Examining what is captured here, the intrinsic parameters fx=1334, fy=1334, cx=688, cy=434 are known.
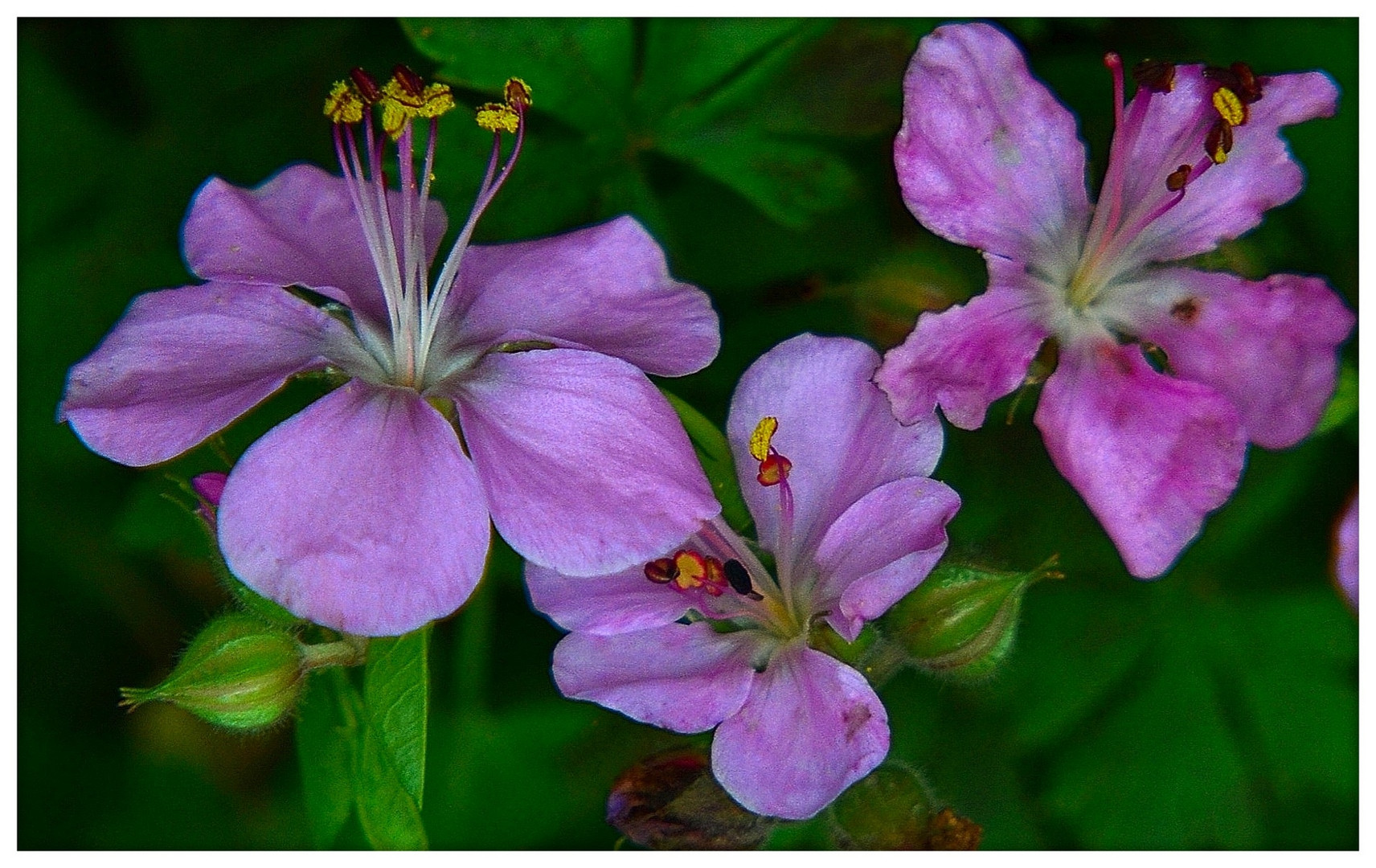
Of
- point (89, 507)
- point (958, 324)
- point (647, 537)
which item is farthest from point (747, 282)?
point (89, 507)

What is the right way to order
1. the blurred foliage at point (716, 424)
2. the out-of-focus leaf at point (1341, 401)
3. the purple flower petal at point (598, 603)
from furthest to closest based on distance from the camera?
1. the blurred foliage at point (716, 424)
2. the out-of-focus leaf at point (1341, 401)
3. the purple flower petal at point (598, 603)

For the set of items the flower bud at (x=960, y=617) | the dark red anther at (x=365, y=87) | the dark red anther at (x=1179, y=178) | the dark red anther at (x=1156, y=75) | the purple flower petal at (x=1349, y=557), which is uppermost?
the dark red anther at (x=365, y=87)

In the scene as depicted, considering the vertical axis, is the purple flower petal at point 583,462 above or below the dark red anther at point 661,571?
above

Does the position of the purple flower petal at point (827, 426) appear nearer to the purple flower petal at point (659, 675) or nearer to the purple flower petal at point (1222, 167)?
the purple flower petal at point (659, 675)

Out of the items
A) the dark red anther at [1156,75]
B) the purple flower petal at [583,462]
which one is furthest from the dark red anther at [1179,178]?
the purple flower petal at [583,462]

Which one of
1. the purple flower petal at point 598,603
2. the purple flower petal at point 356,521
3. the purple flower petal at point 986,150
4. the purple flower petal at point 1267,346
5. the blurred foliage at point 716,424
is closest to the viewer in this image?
the purple flower petal at point 356,521

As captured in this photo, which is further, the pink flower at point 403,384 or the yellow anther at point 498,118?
the yellow anther at point 498,118

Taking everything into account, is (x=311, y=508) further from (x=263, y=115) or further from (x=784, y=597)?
(x=263, y=115)
